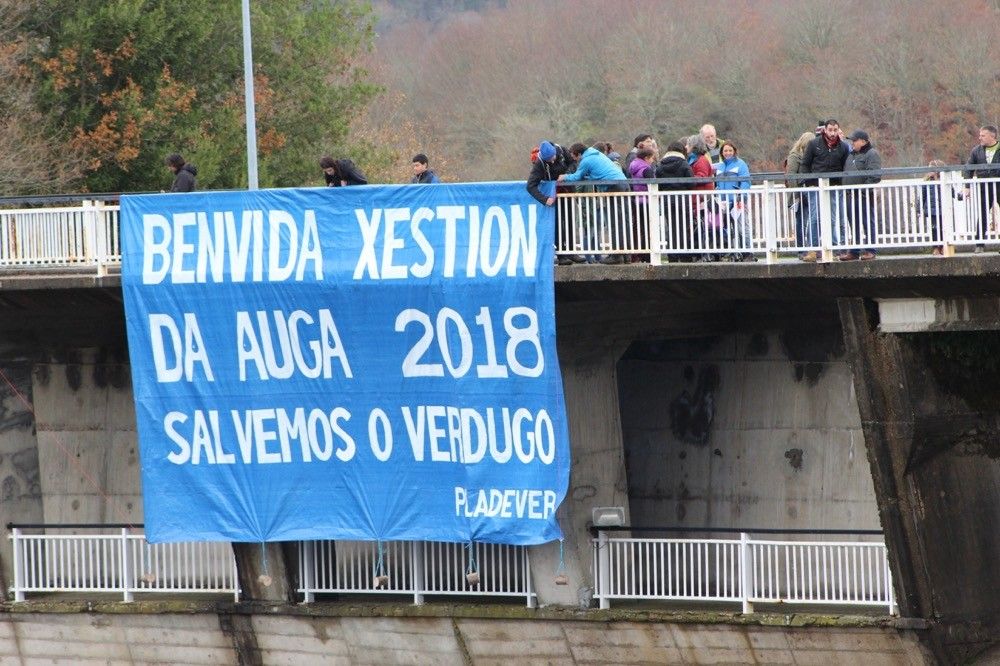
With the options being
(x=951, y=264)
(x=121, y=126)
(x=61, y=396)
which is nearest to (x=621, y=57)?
(x=121, y=126)

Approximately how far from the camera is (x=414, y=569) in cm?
2159

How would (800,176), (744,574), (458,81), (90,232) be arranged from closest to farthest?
(800,176)
(744,574)
(90,232)
(458,81)

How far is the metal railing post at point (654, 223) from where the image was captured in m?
19.1

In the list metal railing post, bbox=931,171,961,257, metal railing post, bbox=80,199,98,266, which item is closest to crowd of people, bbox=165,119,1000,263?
metal railing post, bbox=931,171,961,257

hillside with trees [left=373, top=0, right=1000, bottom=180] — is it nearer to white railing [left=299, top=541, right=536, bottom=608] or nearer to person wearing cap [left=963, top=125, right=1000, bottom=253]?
white railing [left=299, top=541, right=536, bottom=608]

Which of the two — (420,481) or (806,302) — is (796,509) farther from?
(420,481)

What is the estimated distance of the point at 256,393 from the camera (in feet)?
70.3

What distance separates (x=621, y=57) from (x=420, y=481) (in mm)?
60783

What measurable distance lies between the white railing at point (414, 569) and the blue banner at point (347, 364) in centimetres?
76

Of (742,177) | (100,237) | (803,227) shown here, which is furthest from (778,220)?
(100,237)

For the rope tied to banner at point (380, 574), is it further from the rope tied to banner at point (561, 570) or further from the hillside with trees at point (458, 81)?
the hillside with trees at point (458, 81)

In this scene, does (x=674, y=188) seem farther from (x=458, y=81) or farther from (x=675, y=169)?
(x=458, y=81)

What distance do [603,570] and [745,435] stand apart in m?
3.26

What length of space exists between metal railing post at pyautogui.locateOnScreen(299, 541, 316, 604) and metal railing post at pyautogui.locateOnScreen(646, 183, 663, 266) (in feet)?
Answer: 20.1
